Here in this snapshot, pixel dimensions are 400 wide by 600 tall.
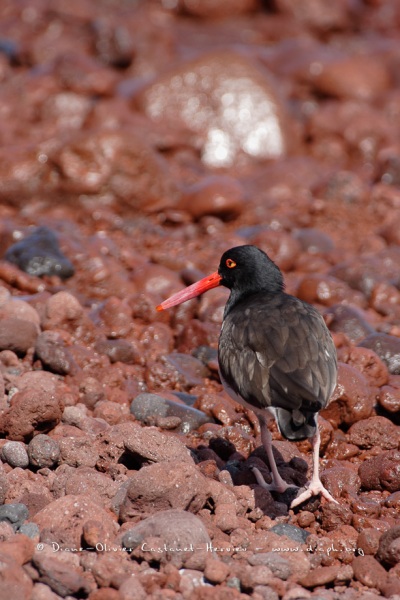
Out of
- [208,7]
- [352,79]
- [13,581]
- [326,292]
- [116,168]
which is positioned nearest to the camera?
[13,581]

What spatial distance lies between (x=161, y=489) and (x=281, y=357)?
101 cm

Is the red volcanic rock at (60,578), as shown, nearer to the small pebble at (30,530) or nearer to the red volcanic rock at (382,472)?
the small pebble at (30,530)

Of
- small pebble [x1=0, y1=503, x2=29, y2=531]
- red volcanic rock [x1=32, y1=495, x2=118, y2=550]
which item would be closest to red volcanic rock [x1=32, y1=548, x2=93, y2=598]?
red volcanic rock [x1=32, y1=495, x2=118, y2=550]

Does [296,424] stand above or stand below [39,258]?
above

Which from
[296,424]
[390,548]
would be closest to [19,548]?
[296,424]

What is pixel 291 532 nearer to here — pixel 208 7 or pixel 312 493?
pixel 312 493

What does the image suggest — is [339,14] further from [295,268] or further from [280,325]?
[280,325]

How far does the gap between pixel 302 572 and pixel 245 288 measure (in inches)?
83.7

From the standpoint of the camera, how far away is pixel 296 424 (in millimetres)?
4480

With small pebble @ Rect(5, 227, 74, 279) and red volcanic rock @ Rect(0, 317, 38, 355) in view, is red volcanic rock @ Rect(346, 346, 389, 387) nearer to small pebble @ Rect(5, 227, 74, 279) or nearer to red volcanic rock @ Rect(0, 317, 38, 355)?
red volcanic rock @ Rect(0, 317, 38, 355)

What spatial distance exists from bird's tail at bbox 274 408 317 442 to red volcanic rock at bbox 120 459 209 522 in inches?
20.5

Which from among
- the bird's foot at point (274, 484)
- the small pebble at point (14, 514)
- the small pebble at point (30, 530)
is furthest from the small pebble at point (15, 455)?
the bird's foot at point (274, 484)

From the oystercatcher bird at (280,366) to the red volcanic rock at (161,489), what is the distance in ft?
1.79

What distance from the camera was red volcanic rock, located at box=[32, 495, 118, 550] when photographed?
167 inches
